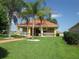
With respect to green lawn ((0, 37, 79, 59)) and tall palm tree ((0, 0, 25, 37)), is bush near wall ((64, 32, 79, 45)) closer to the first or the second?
green lawn ((0, 37, 79, 59))

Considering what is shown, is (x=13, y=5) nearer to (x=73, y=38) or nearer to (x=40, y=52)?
(x=73, y=38)

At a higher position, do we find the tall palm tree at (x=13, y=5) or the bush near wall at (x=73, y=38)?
the tall palm tree at (x=13, y=5)

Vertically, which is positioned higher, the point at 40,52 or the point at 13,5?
the point at 13,5

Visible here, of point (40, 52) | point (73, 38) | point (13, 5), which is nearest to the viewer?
point (40, 52)

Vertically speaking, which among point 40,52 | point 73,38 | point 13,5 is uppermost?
point 13,5

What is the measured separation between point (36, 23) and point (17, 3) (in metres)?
16.7

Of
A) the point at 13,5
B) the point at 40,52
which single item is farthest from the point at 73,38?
the point at 13,5

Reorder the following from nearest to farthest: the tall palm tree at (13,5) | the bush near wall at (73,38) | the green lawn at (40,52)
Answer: the green lawn at (40,52) < the bush near wall at (73,38) < the tall palm tree at (13,5)

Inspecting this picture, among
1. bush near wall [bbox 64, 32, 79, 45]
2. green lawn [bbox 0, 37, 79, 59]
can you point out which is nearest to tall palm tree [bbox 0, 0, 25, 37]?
bush near wall [bbox 64, 32, 79, 45]

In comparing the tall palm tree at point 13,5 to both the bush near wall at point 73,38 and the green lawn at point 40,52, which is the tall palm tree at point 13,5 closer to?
the bush near wall at point 73,38

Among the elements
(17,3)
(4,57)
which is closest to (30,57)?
(4,57)

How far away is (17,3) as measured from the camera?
126 feet

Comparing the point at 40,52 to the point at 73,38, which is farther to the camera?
the point at 73,38

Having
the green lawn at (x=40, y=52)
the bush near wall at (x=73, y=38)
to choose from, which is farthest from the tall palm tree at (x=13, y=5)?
the green lawn at (x=40, y=52)
